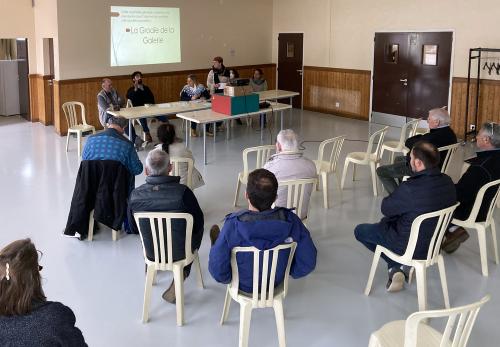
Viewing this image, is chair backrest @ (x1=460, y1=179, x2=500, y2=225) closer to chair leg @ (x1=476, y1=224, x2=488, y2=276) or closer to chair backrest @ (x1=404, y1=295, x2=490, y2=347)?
chair leg @ (x1=476, y1=224, x2=488, y2=276)

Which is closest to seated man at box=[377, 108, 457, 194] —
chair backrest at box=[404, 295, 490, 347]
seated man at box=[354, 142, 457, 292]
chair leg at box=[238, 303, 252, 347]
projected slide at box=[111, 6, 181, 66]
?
seated man at box=[354, 142, 457, 292]

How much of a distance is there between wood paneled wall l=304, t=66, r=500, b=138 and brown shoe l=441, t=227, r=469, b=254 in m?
4.83

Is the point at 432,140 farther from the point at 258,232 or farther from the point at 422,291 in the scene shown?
the point at 258,232

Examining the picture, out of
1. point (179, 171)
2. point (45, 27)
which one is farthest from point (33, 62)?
point (179, 171)

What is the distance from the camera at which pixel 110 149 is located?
14.6 ft

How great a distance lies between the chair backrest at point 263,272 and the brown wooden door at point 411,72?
23.9 ft

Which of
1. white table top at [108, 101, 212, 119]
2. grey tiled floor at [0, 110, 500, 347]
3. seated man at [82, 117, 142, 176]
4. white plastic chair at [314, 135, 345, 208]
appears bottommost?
grey tiled floor at [0, 110, 500, 347]

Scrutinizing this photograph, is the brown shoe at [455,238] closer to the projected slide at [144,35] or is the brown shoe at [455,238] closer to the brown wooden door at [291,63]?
the projected slide at [144,35]

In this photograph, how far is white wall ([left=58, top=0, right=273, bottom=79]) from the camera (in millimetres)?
9180

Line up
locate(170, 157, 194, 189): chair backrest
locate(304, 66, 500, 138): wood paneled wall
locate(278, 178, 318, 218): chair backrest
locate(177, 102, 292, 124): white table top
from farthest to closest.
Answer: locate(304, 66, 500, 138): wood paneled wall < locate(177, 102, 292, 124): white table top < locate(170, 157, 194, 189): chair backrest < locate(278, 178, 318, 218): chair backrest

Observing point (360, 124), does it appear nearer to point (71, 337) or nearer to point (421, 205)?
point (421, 205)

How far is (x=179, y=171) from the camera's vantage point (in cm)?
505

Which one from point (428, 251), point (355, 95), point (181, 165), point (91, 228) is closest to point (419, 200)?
point (428, 251)

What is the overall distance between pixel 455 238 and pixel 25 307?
11.6ft
